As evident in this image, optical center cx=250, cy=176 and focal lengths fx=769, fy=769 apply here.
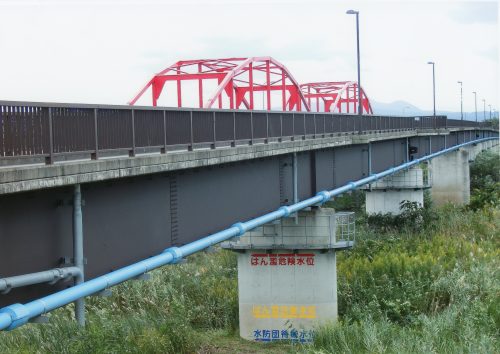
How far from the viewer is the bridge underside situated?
31.6 feet

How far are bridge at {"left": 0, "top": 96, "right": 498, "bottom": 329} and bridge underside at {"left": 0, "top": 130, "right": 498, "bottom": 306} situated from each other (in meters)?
0.02

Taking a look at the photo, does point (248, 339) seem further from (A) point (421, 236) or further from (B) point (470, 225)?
(B) point (470, 225)

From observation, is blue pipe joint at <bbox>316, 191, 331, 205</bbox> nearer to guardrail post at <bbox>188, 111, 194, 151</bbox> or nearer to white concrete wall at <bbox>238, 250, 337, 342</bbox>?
white concrete wall at <bbox>238, 250, 337, 342</bbox>

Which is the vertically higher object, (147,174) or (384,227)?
(147,174)

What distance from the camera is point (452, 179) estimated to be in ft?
189

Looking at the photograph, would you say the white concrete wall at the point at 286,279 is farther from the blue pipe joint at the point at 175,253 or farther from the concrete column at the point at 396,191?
the concrete column at the point at 396,191

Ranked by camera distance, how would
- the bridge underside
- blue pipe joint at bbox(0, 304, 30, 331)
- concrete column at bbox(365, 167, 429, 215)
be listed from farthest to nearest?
concrete column at bbox(365, 167, 429, 215)
the bridge underside
blue pipe joint at bbox(0, 304, 30, 331)

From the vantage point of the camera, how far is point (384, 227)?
41125 millimetres

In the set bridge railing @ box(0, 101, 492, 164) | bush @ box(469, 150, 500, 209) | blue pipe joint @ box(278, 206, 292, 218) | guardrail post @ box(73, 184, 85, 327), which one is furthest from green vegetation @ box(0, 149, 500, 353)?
bush @ box(469, 150, 500, 209)

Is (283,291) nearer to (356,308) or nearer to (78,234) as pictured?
(356,308)

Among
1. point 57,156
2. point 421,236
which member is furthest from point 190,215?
point 421,236

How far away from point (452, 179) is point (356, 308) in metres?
37.1

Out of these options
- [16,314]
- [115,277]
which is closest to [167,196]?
[115,277]

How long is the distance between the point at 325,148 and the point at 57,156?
14.0m
